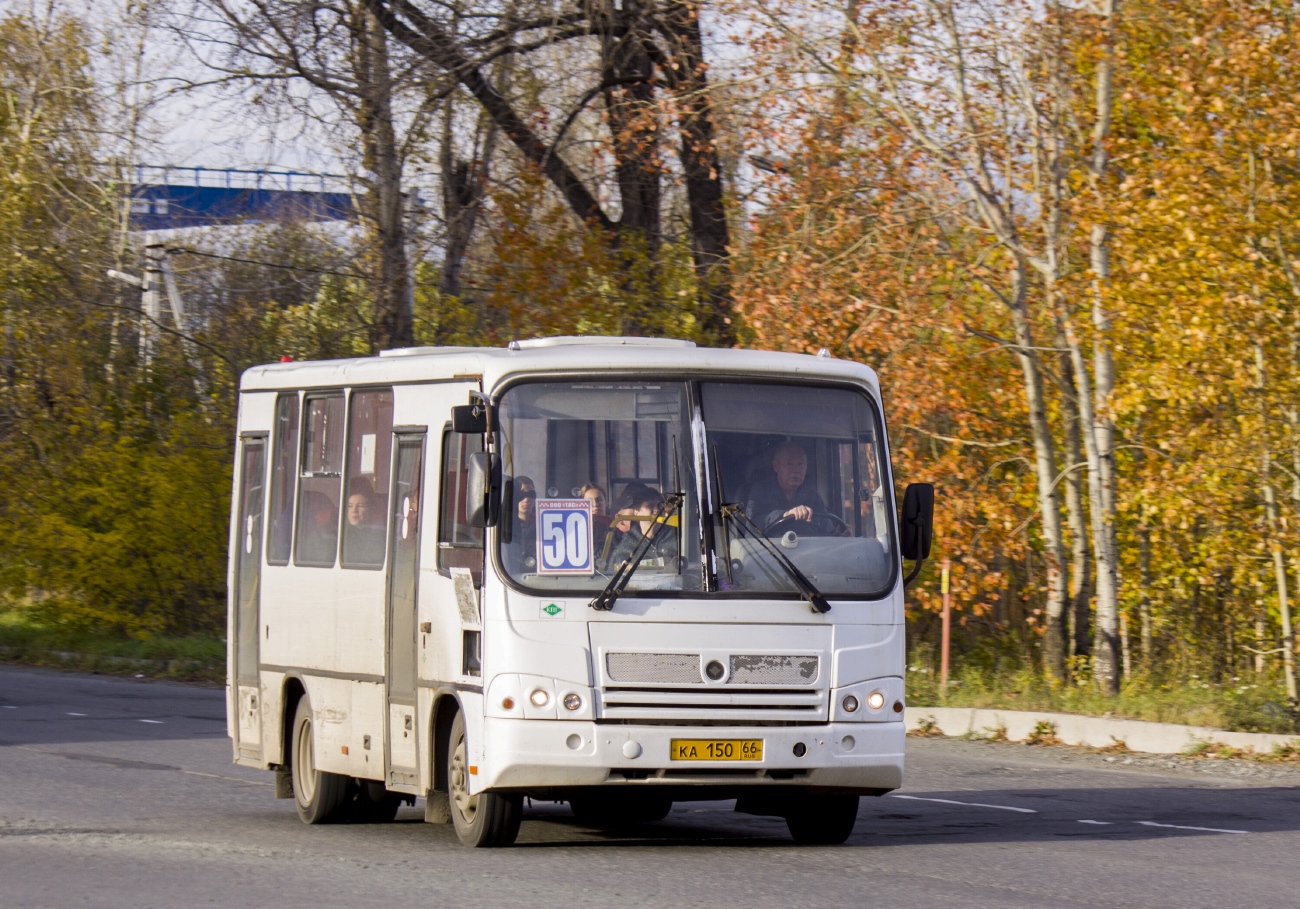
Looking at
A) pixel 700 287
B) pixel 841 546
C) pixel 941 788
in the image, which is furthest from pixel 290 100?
pixel 841 546

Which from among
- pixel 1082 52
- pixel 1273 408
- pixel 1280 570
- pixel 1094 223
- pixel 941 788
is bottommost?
pixel 941 788

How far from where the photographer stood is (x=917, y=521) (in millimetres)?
11125

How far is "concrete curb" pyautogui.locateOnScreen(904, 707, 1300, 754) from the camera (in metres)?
17.1

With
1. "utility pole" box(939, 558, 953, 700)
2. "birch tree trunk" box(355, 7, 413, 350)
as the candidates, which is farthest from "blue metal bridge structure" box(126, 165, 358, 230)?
"utility pole" box(939, 558, 953, 700)

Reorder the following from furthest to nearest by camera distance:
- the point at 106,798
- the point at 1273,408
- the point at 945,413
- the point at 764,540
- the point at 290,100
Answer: the point at 290,100
the point at 945,413
the point at 1273,408
the point at 106,798
the point at 764,540

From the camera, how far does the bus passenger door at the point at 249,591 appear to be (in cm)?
1398

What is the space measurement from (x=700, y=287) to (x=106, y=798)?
15.5m

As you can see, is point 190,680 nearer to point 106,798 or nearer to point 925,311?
point 925,311

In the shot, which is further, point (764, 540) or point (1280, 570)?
point (1280, 570)

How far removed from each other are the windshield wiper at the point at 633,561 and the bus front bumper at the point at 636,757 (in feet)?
2.07

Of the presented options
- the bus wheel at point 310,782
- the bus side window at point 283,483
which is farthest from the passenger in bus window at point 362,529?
the bus wheel at point 310,782

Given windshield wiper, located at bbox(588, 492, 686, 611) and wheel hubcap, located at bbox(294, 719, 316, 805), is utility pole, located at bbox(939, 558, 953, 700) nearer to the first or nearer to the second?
wheel hubcap, located at bbox(294, 719, 316, 805)

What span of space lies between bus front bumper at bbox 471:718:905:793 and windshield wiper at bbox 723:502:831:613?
0.64 m

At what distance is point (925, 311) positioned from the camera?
2095 cm
